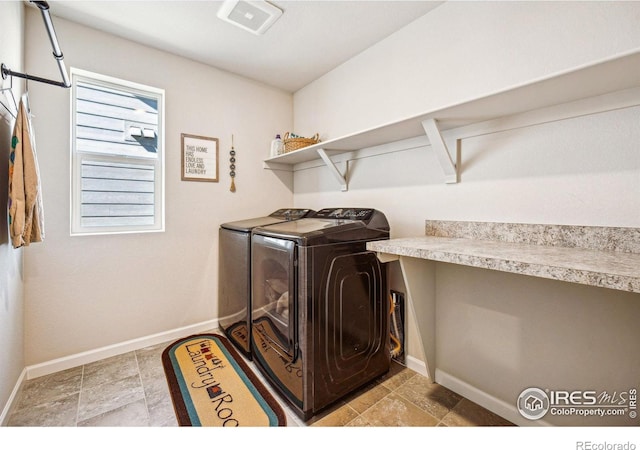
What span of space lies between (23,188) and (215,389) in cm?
155

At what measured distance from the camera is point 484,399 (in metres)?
1.63

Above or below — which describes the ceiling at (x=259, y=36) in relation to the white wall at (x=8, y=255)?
above

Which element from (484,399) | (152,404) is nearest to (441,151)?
(484,399)

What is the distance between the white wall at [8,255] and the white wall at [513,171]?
7.44ft

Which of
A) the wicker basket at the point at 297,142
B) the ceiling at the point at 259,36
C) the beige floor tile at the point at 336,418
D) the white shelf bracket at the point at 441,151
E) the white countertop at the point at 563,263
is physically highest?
the ceiling at the point at 259,36

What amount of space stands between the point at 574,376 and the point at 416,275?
0.84 m

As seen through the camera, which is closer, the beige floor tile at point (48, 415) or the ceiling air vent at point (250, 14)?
the beige floor tile at point (48, 415)

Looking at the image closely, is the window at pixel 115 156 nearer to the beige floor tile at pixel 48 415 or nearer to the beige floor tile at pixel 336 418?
the beige floor tile at pixel 48 415

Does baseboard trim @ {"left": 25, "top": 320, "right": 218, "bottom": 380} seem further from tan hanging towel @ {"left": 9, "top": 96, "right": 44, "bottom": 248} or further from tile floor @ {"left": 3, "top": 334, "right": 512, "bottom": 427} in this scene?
tan hanging towel @ {"left": 9, "top": 96, "right": 44, "bottom": 248}

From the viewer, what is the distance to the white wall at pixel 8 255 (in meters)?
1.44

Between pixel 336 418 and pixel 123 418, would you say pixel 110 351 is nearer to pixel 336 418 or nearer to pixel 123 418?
pixel 123 418

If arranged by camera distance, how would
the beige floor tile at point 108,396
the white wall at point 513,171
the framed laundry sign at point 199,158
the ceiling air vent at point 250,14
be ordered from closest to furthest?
the white wall at point 513,171 < the beige floor tile at point 108,396 < the ceiling air vent at point 250,14 < the framed laundry sign at point 199,158

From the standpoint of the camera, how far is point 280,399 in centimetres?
170

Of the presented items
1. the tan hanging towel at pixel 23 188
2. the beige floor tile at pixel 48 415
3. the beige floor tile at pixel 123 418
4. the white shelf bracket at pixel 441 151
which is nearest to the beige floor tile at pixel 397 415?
the beige floor tile at pixel 123 418
